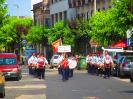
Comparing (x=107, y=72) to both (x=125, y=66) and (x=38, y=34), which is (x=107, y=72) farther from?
(x=38, y=34)

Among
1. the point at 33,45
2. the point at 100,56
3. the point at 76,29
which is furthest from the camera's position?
the point at 33,45

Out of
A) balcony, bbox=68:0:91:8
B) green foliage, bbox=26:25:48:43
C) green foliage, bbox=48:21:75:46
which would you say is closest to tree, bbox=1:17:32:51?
green foliage, bbox=26:25:48:43

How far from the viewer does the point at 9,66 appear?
1606 inches

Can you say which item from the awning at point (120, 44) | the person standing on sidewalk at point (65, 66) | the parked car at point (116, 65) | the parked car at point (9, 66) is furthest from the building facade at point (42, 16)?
the person standing on sidewalk at point (65, 66)

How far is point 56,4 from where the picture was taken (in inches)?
3935

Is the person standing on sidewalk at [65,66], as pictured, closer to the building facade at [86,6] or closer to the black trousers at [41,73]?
the black trousers at [41,73]

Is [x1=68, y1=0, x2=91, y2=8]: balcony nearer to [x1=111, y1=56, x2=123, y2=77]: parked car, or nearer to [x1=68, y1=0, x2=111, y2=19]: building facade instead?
[x1=68, y1=0, x2=111, y2=19]: building facade

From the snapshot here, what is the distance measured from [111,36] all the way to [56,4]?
41.5 metres

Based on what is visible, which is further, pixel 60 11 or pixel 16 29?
pixel 16 29

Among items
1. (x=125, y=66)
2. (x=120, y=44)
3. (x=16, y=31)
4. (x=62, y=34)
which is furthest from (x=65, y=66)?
(x=16, y=31)

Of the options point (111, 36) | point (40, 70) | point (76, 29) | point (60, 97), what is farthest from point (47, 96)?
point (76, 29)

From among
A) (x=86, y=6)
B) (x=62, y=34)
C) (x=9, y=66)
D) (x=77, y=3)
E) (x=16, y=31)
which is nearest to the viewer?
(x=9, y=66)

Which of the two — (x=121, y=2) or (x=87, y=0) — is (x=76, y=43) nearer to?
(x=87, y=0)

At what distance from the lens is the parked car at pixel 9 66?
40000 millimetres
